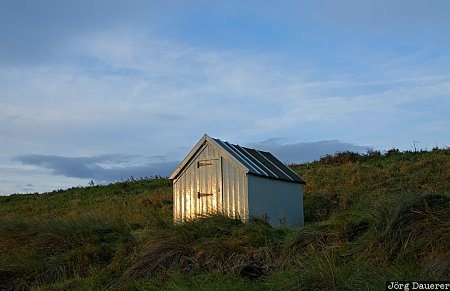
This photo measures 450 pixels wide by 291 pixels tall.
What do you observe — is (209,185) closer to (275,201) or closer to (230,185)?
(230,185)

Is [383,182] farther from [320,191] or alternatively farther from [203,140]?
[203,140]

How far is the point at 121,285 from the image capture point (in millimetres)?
10406

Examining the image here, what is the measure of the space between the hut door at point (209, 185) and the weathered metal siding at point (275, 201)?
1019 mm

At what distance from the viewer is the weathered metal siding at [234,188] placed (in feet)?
51.3

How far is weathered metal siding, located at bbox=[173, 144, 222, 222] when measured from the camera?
16.3 metres

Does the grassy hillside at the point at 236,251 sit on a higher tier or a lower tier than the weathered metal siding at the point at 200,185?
lower

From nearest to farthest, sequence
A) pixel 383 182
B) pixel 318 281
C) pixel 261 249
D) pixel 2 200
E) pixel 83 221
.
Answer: pixel 318 281, pixel 261 249, pixel 83 221, pixel 383 182, pixel 2 200

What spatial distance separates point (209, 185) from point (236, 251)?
605 cm

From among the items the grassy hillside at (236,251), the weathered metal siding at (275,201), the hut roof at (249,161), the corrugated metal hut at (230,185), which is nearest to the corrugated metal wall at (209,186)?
the corrugated metal hut at (230,185)

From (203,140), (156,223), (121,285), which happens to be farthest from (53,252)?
(203,140)

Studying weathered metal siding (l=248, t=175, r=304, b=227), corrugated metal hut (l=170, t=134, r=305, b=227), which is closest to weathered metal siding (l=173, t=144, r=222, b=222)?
corrugated metal hut (l=170, t=134, r=305, b=227)

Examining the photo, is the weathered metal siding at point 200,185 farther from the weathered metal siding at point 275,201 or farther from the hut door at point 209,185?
the weathered metal siding at point 275,201

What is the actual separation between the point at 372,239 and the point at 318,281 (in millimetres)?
1627

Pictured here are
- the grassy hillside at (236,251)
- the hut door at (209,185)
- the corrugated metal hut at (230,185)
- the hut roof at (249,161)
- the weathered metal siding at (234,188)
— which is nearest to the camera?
the grassy hillside at (236,251)
